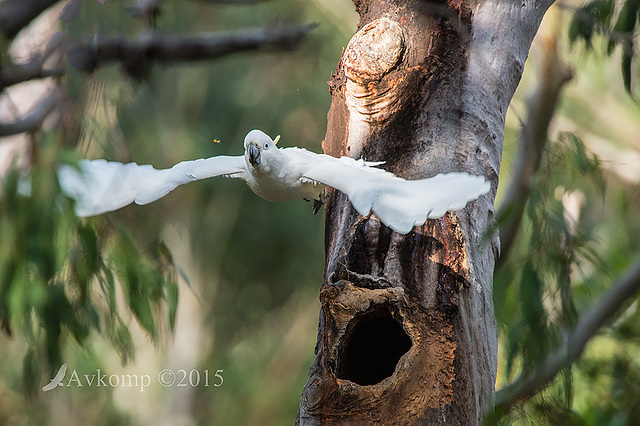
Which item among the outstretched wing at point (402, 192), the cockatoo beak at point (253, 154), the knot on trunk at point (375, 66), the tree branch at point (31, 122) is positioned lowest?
the outstretched wing at point (402, 192)

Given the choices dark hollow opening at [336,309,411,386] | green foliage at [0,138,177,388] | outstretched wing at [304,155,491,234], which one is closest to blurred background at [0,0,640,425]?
green foliage at [0,138,177,388]

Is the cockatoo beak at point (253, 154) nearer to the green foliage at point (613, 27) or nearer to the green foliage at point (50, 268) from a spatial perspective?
the green foliage at point (50, 268)

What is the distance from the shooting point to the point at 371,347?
1489 mm

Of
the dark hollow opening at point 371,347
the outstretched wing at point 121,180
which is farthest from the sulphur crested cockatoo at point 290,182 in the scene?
the dark hollow opening at point 371,347


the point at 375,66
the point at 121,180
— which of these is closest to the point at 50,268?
the point at 121,180

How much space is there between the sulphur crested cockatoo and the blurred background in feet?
0.21

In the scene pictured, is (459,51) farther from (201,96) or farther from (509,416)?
(201,96)

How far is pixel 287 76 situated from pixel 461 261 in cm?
488

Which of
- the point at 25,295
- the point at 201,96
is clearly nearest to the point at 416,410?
the point at 25,295

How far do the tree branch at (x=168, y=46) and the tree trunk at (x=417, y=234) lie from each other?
1.95 ft

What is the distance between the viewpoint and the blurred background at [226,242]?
4.74 feet

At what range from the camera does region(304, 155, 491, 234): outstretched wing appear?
3.89 ft

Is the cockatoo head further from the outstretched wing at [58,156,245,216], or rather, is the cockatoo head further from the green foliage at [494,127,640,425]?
the green foliage at [494,127,640,425]

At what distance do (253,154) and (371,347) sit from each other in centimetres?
54
